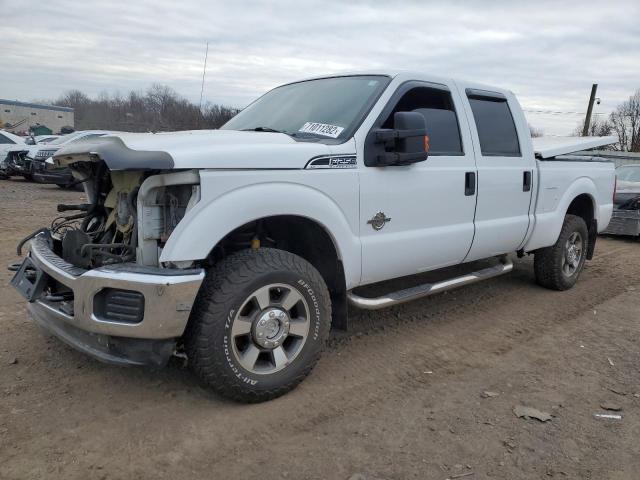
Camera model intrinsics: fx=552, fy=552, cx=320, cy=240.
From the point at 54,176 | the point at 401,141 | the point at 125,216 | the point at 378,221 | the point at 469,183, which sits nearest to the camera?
the point at 125,216

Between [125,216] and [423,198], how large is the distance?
208 centimetres

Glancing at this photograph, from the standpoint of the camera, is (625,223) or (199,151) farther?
(625,223)

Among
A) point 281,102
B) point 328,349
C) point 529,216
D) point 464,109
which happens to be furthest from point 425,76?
point 328,349

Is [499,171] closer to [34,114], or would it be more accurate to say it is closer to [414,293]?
[414,293]

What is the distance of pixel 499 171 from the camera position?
479 cm

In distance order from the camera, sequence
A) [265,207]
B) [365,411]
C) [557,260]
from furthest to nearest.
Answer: [557,260] < [365,411] < [265,207]

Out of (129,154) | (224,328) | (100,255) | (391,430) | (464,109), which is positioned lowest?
(391,430)

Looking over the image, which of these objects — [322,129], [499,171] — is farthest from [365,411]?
[499,171]

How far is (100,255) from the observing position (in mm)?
3305

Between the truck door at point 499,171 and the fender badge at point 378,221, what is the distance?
115cm

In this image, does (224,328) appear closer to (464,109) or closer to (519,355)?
(519,355)

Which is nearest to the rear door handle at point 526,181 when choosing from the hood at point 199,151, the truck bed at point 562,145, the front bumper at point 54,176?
the truck bed at point 562,145

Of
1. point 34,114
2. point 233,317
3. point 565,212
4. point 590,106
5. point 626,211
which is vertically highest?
point 34,114

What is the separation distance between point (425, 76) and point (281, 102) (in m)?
1.18
